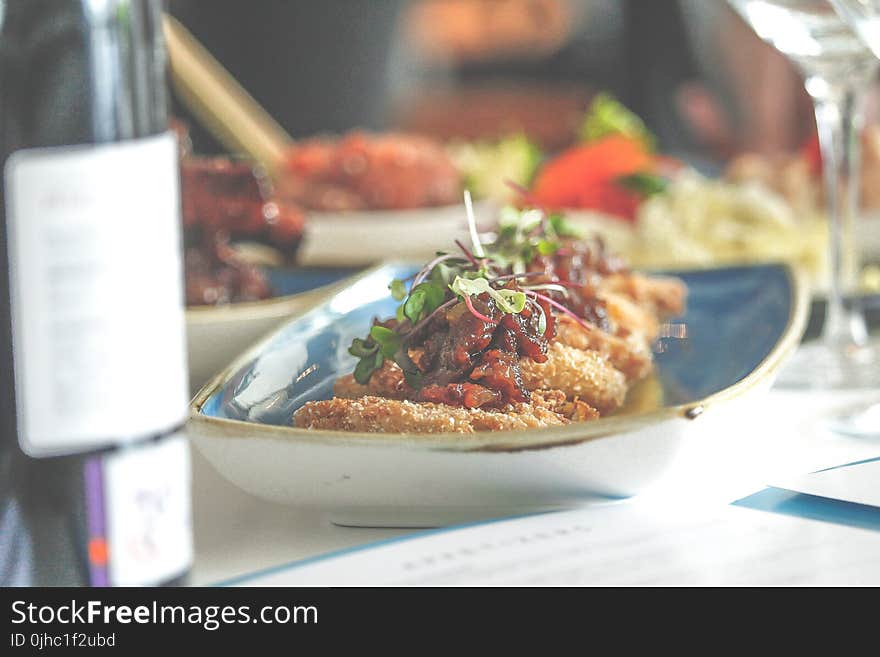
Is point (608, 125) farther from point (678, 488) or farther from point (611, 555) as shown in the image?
point (611, 555)

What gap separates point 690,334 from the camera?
3.93ft

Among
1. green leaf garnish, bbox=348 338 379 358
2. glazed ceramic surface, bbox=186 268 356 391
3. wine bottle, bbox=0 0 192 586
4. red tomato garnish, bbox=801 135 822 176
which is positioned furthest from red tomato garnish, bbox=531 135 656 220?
wine bottle, bbox=0 0 192 586

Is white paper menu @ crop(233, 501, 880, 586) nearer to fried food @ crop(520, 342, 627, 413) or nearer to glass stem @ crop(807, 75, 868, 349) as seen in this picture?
fried food @ crop(520, 342, 627, 413)

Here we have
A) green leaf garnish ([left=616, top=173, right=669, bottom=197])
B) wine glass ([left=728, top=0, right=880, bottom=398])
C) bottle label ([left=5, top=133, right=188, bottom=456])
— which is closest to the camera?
bottle label ([left=5, top=133, right=188, bottom=456])

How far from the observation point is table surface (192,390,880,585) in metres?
0.77

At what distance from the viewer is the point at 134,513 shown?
0.60 meters

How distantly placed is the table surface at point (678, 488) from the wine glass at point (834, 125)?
133mm

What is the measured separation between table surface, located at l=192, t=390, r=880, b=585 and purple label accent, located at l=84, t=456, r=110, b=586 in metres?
0.14

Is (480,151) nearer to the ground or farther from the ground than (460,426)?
farther from the ground

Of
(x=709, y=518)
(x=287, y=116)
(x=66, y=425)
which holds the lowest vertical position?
(x=709, y=518)

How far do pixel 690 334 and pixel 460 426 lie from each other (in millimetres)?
481

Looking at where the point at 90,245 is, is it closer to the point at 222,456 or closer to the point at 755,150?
the point at 222,456

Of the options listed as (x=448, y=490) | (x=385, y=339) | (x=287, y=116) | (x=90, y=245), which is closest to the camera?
(x=90, y=245)

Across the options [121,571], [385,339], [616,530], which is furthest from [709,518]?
[121,571]
